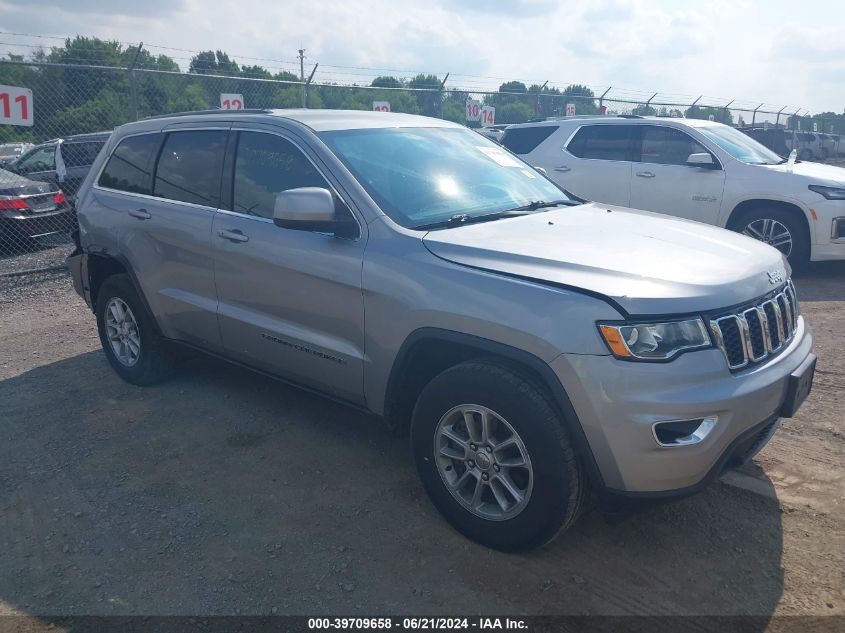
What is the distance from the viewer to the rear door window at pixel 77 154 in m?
12.7

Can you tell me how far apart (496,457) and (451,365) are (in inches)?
22.2

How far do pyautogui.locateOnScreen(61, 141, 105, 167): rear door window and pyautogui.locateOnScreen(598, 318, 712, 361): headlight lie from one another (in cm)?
1224

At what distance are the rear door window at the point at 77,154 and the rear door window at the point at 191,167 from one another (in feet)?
29.5

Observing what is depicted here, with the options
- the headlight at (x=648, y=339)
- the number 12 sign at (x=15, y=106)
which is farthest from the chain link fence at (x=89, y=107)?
the headlight at (x=648, y=339)

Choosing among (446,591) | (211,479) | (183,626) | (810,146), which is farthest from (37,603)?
(810,146)

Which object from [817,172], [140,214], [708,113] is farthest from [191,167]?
[708,113]

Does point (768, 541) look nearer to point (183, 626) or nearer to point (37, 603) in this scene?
point (183, 626)

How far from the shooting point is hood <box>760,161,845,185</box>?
26.2 feet

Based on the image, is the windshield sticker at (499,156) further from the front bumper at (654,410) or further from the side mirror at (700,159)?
the side mirror at (700,159)

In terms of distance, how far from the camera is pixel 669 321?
2.75 m

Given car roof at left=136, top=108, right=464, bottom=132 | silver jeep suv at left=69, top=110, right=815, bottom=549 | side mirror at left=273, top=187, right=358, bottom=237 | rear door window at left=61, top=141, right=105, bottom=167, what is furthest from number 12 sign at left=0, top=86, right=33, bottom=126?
side mirror at left=273, top=187, right=358, bottom=237

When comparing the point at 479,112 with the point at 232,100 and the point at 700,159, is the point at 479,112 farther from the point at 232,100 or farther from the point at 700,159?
the point at 700,159

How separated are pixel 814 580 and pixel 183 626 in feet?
8.27

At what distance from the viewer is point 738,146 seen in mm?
8719
